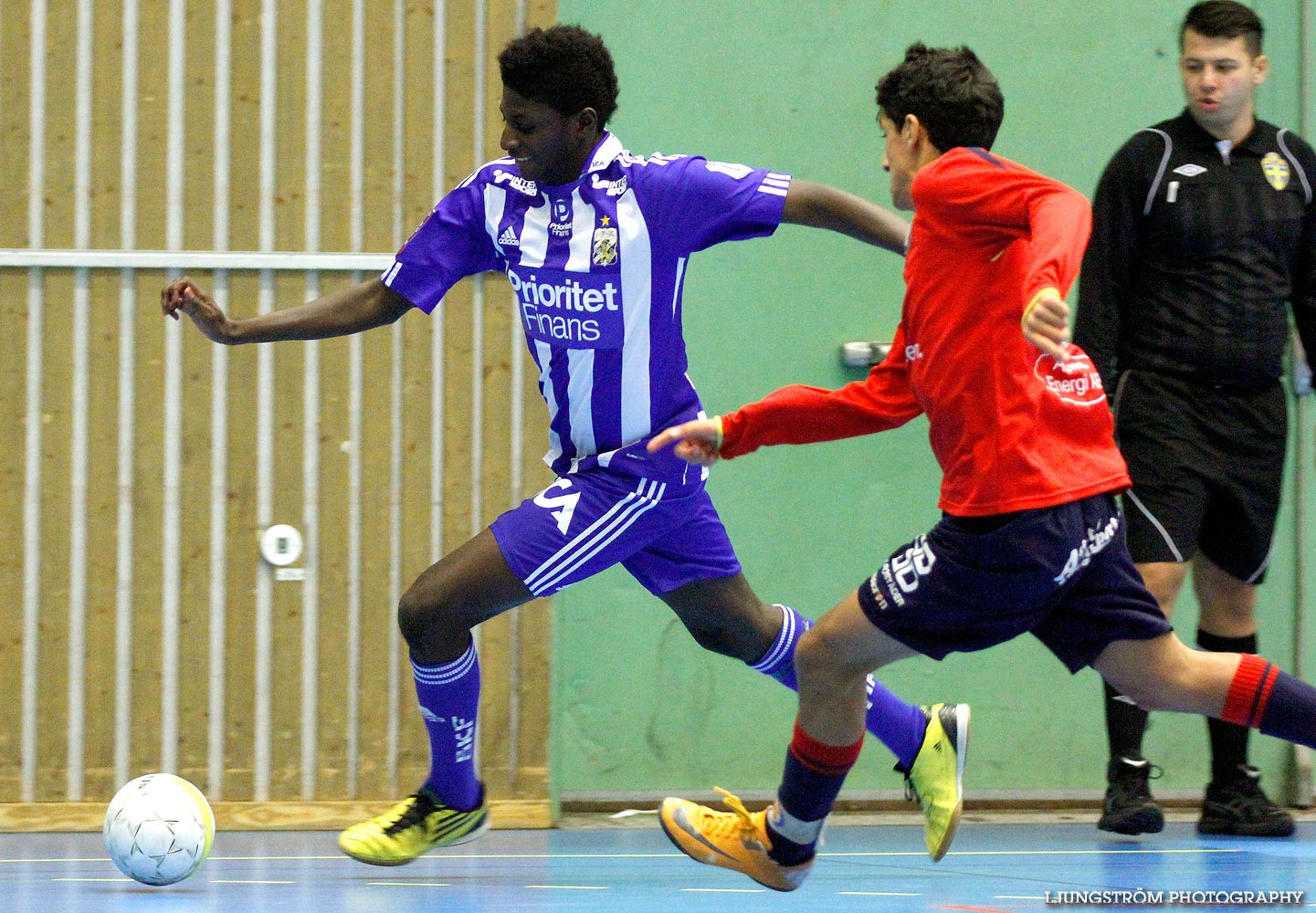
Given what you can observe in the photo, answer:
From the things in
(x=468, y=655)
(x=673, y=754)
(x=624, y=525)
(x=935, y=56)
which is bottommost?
(x=673, y=754)

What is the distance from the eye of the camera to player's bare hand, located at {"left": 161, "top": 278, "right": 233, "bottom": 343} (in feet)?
14.3

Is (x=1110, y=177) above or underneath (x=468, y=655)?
above

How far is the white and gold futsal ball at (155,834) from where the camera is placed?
4.20 metres

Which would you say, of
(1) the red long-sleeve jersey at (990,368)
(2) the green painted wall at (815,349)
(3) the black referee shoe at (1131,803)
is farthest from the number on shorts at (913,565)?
(2) the green painted wall at (815,349)

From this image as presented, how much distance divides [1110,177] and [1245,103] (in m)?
0.45

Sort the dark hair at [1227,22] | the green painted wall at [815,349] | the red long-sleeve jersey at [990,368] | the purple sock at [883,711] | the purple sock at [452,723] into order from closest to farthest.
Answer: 1. the red long-sleeve jersey at [990,368]
2. the purple sock at [452,723]
3. the purple sock at [883,711]
4. the dark hair at [1227,22]
5. the green painted wall at [815,349]

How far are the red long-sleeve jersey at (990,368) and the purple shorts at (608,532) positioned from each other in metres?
0.98

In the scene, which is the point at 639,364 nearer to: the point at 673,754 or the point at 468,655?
the point at 468,655

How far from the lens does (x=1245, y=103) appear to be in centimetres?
508

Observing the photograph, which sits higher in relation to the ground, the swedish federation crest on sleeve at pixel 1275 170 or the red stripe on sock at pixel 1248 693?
the swedish federation crest on sleeve at pixel 1275 170

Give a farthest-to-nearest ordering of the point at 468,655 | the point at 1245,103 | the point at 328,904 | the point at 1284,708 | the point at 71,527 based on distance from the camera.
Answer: the point at 71,527, the point at 1245,103, the point at 468,655, the point at 328,904, the point at 1284,708

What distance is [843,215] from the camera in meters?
4.27

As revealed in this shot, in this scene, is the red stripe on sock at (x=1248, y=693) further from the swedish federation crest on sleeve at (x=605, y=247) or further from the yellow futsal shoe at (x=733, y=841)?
the swedish federation crest on sleeve at (x=605, y=247)

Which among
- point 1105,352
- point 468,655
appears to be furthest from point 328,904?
point 1105,352
